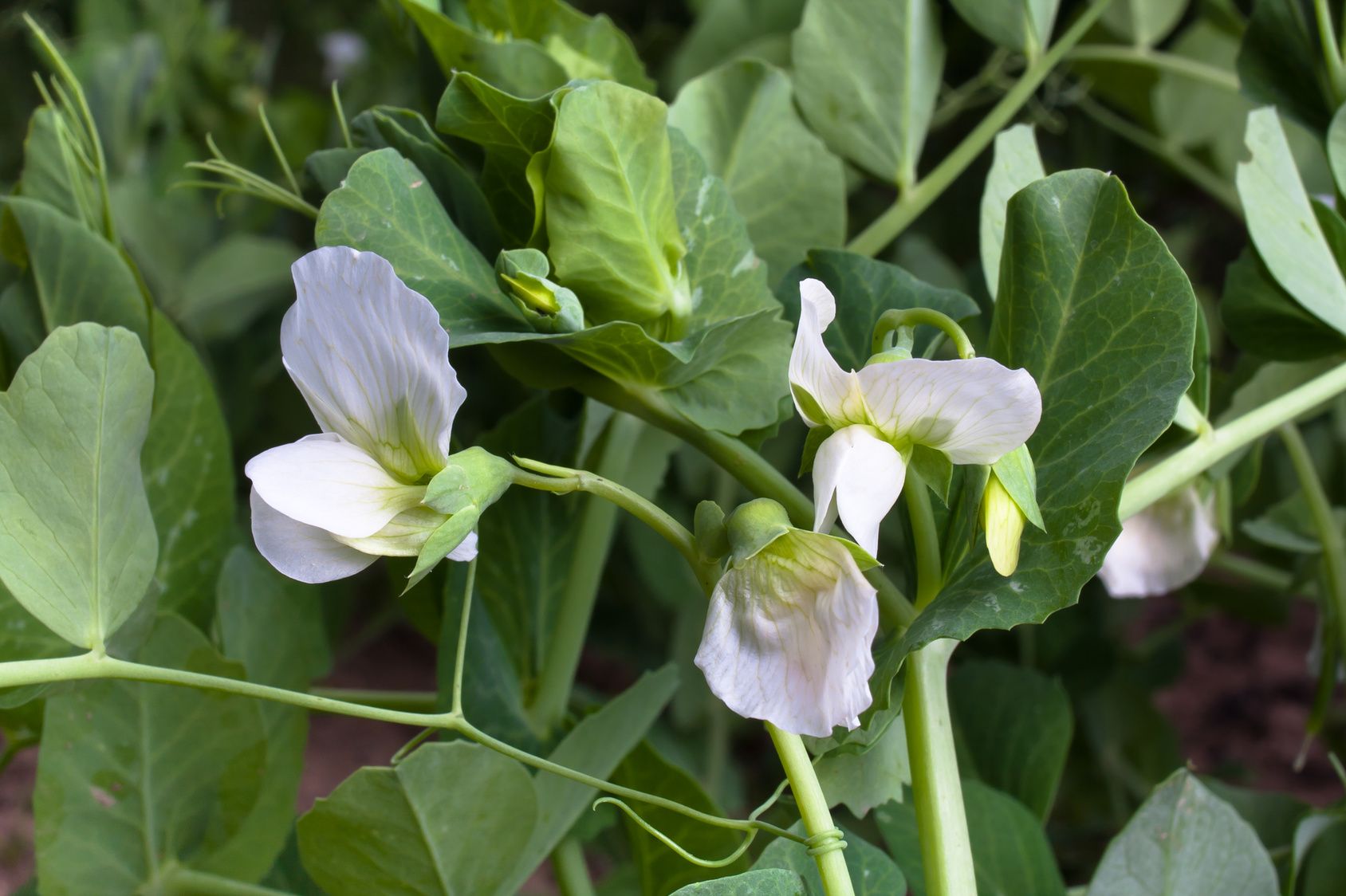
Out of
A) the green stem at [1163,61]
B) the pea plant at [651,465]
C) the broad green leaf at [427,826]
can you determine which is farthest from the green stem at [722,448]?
the green stem at [1163,61]

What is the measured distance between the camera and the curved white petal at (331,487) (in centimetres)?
24

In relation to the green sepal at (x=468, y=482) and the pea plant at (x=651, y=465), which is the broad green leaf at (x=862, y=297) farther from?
the green sepal at (x=468, y=482)

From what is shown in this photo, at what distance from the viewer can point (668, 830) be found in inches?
14.6

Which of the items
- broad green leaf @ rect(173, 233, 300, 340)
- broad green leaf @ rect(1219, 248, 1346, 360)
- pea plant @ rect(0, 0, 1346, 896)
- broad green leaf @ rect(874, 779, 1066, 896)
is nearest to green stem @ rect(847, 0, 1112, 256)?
pea plant @ rect(0, 0, 1346, 896)

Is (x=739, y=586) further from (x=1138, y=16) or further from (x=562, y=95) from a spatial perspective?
(x=1138, y=16)

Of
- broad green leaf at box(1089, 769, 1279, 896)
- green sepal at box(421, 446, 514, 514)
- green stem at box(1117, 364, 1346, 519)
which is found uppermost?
green sepal at box(421, 446, 514, 514)

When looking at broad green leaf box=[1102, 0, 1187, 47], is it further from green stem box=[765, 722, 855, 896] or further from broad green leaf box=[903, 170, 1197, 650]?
green stem box=[765, 722, 855, 896]

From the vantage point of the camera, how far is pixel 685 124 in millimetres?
401

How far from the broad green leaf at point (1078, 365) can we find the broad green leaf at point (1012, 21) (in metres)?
0.20

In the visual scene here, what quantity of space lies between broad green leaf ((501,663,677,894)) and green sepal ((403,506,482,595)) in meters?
0.12

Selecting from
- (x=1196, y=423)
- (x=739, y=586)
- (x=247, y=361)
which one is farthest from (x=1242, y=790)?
(x=247, y=361)

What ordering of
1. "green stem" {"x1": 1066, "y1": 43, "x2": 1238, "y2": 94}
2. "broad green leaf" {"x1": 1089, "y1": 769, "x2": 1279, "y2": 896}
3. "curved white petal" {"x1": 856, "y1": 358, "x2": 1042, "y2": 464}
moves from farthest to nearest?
"green stem" {"x1": 1066, "y1": 43, "x2": 1238, "y2": 94} → "broad green leaf" {"x1": 1089, "y1": 769, "x2": 1279, "y2": 896} → "curved white petal" {"x1": 856, "y1": 358, "x2": 1042, "y2": 464}

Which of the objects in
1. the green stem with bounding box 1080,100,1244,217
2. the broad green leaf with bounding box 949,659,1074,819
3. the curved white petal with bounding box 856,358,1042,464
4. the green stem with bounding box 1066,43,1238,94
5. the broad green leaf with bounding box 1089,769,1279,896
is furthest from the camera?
the green stem with bounding box 1080,100,1244,217

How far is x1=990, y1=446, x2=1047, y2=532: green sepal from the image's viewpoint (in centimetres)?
25
